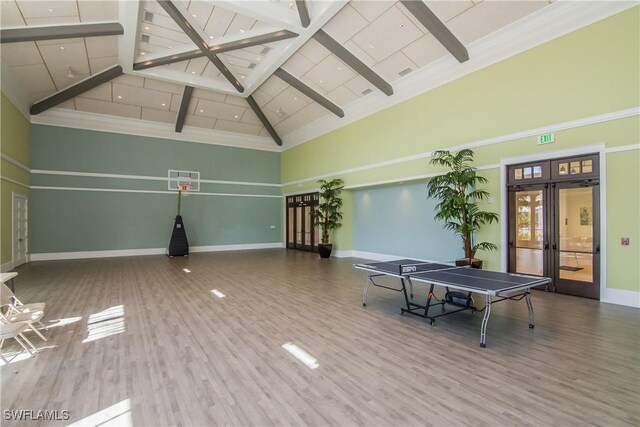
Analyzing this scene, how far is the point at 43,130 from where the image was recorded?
35.9ft

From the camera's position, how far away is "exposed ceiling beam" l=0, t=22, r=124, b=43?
704 centimetres

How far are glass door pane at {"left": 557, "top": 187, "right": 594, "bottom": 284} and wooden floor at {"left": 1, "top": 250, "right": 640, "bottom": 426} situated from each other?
54 cm

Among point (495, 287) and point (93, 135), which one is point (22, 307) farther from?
point (93, 135)

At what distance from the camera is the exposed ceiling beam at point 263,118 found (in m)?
12.5

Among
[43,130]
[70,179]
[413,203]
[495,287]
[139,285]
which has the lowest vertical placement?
[139,285]

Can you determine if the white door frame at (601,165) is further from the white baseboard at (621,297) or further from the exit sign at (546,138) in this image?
the exit sign at (546,138)

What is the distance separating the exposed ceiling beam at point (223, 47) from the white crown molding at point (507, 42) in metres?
3.30

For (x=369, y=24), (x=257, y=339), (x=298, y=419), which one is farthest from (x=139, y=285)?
(x=369, y=24)

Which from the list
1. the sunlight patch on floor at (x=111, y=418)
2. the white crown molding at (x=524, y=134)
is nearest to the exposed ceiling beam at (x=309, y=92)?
the white crown molding at (x=524, y=134)

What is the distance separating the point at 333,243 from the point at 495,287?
28.2ft

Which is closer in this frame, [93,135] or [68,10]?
[68,10]

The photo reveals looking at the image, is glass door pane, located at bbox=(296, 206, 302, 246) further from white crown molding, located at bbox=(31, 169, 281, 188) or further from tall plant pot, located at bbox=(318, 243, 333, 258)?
tall plant pot, located at bbox=(318, 243, 333, 258)

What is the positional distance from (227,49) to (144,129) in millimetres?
5898

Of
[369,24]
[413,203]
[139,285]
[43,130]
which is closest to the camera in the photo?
[139,285]
